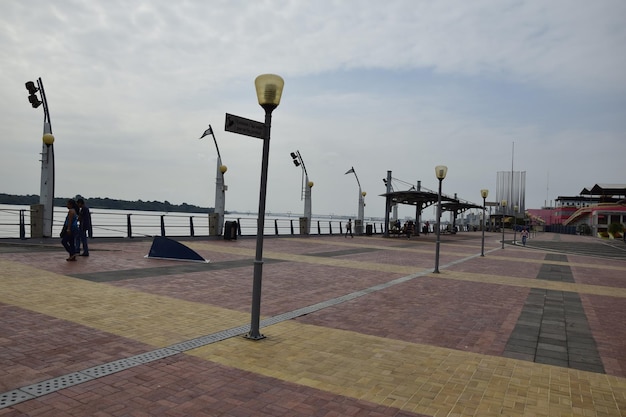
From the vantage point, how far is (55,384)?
362 centimetres

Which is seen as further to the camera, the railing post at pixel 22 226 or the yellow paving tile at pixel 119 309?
the railing post at pixel 22 226

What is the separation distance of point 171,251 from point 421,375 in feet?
31.0

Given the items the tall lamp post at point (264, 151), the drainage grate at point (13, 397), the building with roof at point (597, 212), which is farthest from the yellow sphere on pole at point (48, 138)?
the building with roof at point (597, 212)

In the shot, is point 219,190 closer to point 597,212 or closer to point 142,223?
point 142,223

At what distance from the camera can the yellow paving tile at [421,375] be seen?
368 centimetres

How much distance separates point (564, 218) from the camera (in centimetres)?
10031

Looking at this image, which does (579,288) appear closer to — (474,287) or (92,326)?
(474,287)

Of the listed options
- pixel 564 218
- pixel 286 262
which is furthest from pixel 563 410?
pixel 564 218

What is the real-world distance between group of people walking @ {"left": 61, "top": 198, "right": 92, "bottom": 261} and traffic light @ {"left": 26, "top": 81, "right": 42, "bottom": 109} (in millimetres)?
4788

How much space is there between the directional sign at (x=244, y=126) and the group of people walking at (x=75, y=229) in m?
7.64

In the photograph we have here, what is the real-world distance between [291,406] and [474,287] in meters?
7.70

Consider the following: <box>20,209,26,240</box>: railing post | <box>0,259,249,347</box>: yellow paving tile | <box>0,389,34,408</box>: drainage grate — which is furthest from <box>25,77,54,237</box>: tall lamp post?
<box>0,389,34,408</box>: drainage grate

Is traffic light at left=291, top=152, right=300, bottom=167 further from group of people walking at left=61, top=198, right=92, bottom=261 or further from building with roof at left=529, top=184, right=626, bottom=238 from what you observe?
building with roof at left=529, top=184, right=626, bottom=238

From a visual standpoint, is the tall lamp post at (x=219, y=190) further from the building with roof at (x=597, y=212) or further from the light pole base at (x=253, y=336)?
the building with roof at (x=597, y=212)
